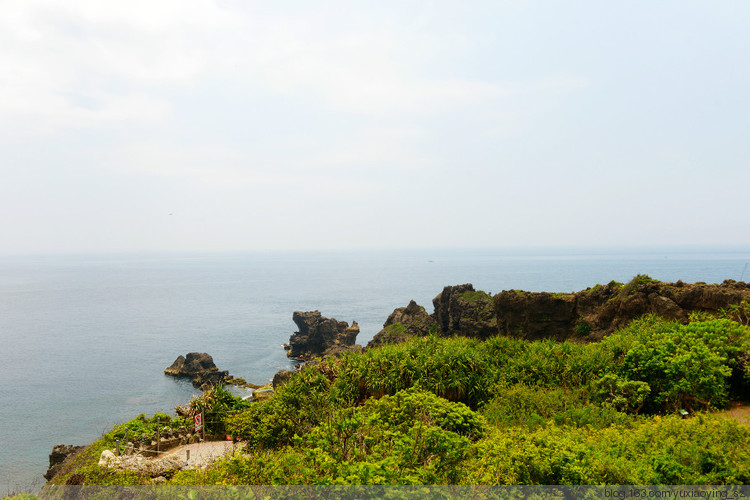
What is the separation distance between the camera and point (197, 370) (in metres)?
61.1

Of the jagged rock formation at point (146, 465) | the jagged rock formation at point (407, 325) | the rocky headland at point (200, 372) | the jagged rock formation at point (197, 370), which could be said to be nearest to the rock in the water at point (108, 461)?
the jagged rock formation at point (146, 465)

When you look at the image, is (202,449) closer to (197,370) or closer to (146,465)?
(146,465)

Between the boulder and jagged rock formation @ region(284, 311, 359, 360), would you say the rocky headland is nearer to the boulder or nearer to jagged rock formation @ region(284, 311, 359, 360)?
jagged rock formation @ region(284, 311, 359, 360)

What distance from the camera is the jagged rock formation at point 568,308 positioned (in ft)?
80.3

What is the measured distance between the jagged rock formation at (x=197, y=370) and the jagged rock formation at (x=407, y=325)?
22.6m

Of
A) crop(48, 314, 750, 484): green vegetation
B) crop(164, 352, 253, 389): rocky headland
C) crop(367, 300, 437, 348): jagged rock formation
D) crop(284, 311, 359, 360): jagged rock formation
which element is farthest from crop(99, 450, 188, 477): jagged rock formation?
crop(284, 311, 359, 360): jagged rock formation

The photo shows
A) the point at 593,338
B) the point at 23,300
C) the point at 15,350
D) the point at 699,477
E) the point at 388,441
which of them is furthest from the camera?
the point at 23,300

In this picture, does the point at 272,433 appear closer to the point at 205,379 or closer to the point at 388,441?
the point at 388,441

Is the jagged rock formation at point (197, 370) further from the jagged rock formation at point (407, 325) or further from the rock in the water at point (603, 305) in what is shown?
the rock in the water at point (603, 305)

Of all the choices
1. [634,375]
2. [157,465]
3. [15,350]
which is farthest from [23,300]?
[634,375]

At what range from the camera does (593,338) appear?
32.2m

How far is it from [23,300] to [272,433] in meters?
184

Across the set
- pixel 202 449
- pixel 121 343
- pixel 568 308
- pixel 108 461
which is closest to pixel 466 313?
pixel 568 308

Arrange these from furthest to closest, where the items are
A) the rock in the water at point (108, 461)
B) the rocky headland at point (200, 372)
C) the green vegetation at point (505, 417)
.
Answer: the rocky headland at point (200, 372) → the rock in the water at point (108, 461) → the green vegetation at point (505, 417)
